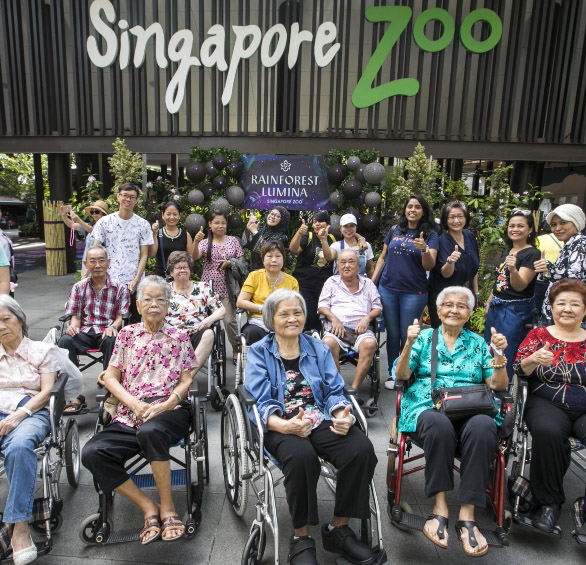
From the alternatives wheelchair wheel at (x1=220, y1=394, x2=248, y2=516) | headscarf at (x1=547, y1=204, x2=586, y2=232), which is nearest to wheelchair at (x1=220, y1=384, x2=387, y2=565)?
wheelchair wheel at (x1=220, y1=394, x2=248, y2=516)

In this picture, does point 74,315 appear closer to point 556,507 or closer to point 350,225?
point 350,225

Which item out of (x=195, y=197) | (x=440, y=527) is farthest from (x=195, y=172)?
(x=440, y=527)

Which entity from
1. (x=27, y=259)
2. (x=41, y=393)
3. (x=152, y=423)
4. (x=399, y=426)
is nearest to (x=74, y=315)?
(x=41, y=393)

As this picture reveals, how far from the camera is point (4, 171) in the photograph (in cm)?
1828

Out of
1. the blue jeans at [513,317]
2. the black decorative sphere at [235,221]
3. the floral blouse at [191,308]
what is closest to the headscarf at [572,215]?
the blue jeans at [513,317]

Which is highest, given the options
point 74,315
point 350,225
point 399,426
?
point 350,225

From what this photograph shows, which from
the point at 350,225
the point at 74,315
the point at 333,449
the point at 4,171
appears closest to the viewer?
the point at 333,449

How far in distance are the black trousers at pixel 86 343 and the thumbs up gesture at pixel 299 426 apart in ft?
5.78

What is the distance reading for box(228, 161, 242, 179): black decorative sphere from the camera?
7.07m

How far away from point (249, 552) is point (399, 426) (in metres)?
0.98

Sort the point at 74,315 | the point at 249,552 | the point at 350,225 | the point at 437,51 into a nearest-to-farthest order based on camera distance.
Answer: the point at 249,552 → the point at 74,315 → the point at 350,225 → the point at 437,51

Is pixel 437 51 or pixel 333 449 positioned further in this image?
pixel 437 51

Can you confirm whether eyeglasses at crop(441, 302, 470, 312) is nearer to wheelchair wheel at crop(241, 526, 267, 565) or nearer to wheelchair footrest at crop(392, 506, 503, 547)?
wheelchair footrest at crop(392, 506, 503, 547)

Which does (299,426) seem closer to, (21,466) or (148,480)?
(148,480)
